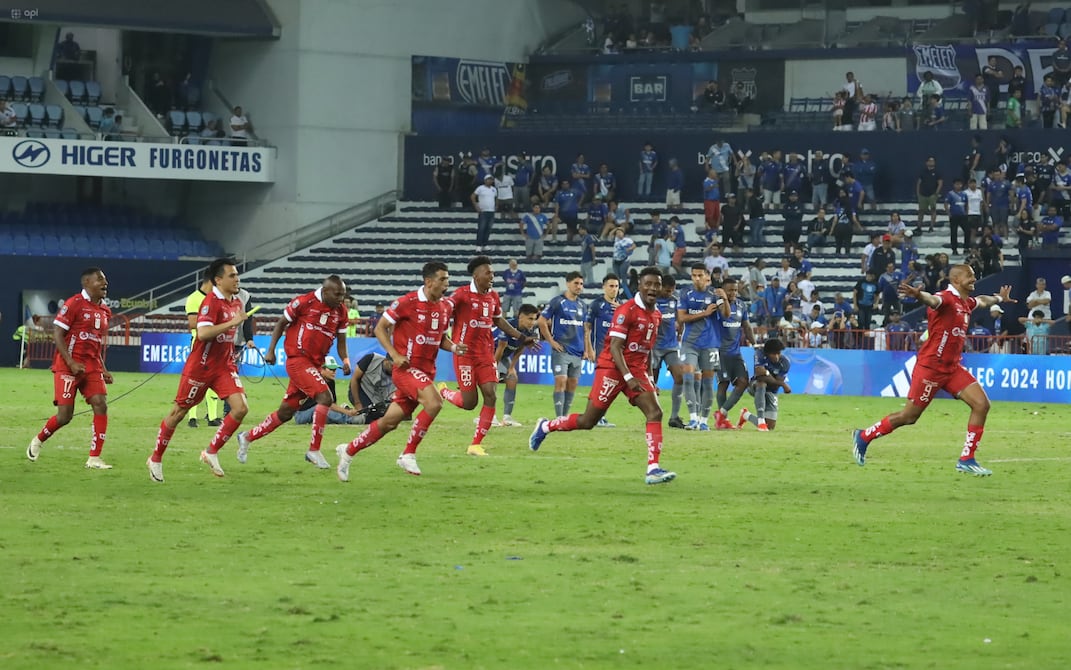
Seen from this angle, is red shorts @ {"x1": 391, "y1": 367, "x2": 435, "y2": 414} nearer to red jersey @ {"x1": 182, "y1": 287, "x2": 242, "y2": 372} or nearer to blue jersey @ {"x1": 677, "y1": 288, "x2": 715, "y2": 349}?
red jersey @ {"x1": 182, "y1": 287, "x2": 242, "y2": 372}

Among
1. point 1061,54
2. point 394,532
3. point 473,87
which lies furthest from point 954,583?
point 473,87

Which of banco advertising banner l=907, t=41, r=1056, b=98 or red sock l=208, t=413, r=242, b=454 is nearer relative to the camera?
red sock l=208, t=413, r=242, b=454

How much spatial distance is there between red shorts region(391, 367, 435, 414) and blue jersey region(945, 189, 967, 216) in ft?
92.7

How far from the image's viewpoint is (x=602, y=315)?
28391mm

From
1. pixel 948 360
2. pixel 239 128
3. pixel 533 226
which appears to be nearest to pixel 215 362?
pixel 948 360

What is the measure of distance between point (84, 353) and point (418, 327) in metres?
3.71

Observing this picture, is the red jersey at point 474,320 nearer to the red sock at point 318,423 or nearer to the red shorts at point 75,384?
the red sock at point 318,423

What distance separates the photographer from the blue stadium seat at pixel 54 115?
5444 cm

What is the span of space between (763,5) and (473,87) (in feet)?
31.0

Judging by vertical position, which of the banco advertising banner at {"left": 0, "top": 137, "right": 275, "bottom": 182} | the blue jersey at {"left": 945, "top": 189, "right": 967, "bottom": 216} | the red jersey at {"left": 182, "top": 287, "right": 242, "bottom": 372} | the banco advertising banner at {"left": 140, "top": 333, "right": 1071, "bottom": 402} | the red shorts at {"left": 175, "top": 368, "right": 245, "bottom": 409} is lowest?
the banco advertising banner at {"left": 140, "top": 333, "right": 1071, "bottom": 402}

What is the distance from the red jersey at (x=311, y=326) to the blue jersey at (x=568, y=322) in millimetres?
8122

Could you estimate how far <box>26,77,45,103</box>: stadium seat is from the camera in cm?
5522

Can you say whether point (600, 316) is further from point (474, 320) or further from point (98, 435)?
point (98, 435)

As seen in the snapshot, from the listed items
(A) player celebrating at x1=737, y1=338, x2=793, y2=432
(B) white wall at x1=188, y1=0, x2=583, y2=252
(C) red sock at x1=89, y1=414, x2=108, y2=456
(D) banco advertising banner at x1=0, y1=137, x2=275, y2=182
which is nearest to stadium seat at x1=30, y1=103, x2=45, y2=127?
(D) banco advertising banner at x1=0, y1=137, x2=275, y2=182
